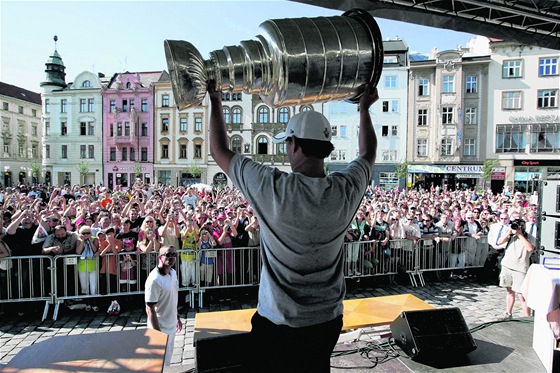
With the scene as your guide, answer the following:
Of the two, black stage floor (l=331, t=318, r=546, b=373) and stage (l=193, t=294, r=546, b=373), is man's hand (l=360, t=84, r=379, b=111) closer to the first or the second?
stage (l=193, t=294, r=546, b=373)

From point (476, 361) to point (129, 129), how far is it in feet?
150

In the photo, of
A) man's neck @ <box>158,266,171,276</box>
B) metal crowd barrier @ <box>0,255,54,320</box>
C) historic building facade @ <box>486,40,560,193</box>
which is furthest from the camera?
historic building facade @ <box>486,40,560,193</box>

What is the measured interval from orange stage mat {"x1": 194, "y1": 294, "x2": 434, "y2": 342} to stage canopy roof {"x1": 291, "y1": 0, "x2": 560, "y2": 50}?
3509mm

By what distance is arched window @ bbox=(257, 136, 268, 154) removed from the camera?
42.9 metres

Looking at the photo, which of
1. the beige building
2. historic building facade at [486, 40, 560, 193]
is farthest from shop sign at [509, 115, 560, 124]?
the beige building

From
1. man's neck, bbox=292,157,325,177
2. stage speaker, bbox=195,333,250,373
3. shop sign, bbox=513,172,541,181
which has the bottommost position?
stage speaker, bbox=195,333,250,373

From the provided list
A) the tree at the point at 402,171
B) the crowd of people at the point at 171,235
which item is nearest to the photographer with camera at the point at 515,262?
the crowd of people at the point at 171,235

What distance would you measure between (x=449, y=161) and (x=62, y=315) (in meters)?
37.4

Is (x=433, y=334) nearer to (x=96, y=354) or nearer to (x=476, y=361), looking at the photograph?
(x=476, y=361)

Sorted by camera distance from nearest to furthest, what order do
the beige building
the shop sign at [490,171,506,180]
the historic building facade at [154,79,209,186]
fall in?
the shop sign at [490,171,506,180] → the historic building facade at [154,79,209,186] → the beige building

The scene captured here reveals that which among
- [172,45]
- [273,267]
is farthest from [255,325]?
[172,45]

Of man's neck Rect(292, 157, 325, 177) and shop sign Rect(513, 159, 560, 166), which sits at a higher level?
shop sign Rect(513, 159, 560, 166)

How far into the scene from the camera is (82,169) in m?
44.0

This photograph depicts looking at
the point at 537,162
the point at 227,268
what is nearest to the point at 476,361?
the point at 227,268
